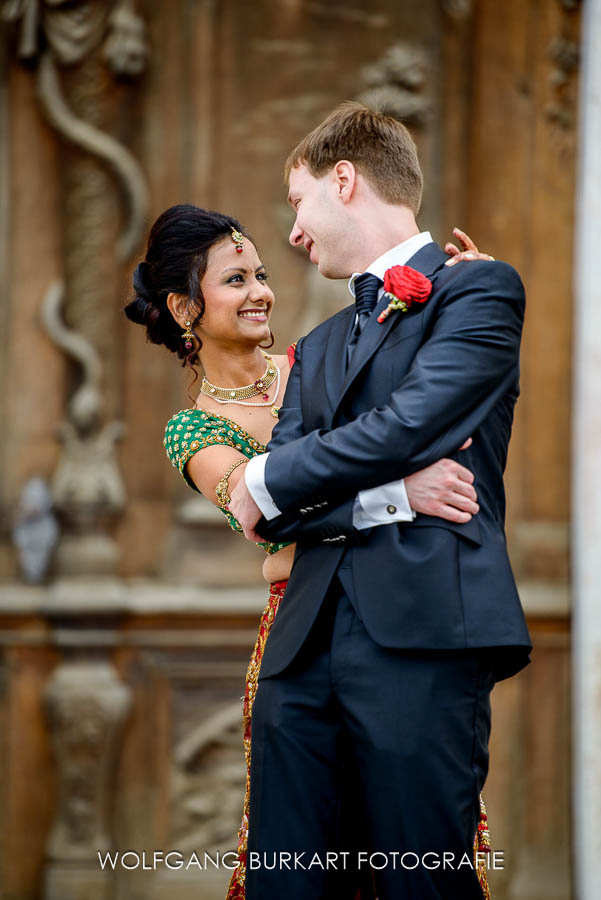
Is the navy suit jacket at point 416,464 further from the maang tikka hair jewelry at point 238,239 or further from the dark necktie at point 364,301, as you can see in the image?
the maang tikka hair jewelry at point 238,239

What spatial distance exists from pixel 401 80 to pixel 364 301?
2887mm

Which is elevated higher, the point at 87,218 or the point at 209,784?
the point at 87,218

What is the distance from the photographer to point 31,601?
184 inches

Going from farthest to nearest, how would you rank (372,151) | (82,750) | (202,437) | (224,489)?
(82,750) < (202,437) < (224,489) < (372,151)

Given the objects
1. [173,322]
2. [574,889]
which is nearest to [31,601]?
[173,322]

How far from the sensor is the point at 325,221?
93.6 inches

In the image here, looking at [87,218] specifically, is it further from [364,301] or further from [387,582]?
[387,582]

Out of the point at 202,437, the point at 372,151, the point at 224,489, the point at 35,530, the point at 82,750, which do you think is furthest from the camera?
the point at 35,530

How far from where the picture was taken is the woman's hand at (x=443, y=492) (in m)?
2.11

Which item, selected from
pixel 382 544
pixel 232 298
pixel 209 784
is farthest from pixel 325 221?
pixel 209 784

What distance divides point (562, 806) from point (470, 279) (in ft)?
10.9

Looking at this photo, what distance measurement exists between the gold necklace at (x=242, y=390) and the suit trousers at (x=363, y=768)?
2.56ft

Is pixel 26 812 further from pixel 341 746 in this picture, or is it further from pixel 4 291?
pixel 341 746

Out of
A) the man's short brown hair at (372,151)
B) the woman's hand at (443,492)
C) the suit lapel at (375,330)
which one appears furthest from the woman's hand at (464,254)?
the woman's hand at (443,492)
